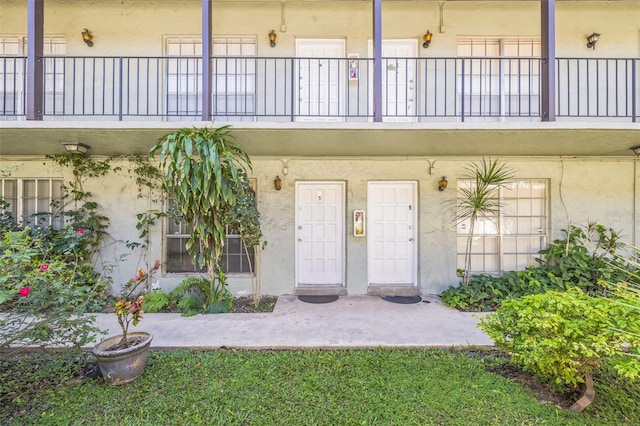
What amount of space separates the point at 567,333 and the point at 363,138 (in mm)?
3445

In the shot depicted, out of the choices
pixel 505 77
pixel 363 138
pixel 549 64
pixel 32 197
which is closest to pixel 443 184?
pixel 363 138

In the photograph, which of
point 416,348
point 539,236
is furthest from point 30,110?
point 539,236

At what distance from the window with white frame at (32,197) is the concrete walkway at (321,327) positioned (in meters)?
2.57

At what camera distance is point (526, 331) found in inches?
102

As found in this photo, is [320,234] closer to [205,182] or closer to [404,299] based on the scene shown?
[404,299]

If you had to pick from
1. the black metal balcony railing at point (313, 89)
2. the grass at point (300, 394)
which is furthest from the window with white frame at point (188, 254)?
the grass at point (300, 394)

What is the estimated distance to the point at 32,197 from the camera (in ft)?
18.7

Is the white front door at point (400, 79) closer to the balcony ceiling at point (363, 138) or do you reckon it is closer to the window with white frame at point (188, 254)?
the balcony ceiling at point (363, 138)

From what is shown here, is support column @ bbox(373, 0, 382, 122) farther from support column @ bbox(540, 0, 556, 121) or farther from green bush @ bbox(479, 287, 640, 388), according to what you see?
green bush @ bbox(479, 287, 640, 388)

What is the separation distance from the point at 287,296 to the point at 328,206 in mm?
1888

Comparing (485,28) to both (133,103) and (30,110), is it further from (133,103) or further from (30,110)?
(30,110)

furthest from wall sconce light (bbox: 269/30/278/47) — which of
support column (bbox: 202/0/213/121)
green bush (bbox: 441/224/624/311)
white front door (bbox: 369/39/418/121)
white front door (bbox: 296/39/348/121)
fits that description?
green bush (bbox: 441/224/624/311)

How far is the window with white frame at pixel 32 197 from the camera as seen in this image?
568 centimetres

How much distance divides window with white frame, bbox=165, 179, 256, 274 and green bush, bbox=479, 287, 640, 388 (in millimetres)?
4374
